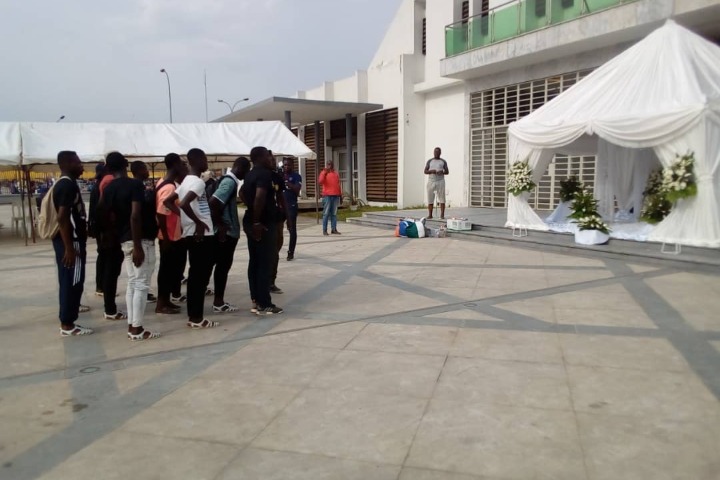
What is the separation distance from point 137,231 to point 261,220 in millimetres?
1232

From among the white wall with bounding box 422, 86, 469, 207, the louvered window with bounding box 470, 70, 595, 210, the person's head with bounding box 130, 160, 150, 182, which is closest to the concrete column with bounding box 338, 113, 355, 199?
the white wall with bounding box 422, 86, 469, 207

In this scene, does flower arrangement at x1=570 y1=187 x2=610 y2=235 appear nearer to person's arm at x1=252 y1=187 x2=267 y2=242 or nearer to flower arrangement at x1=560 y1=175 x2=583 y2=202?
flower arrangement at x1=560 y1=175 x2=583 y2=202

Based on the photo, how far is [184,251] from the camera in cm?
625

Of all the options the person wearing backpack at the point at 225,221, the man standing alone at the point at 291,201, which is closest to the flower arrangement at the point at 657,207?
the man standing alone at the point at 291,201

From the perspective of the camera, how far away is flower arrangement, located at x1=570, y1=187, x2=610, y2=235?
31.9 feet

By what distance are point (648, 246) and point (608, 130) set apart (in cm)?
211

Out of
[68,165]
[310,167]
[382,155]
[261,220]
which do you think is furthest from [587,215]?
[310,167]

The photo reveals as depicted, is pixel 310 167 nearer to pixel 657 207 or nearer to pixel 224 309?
pixel 657 207

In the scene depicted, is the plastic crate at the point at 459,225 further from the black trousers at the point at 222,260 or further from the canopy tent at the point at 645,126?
the black trousers at the point at 222,260

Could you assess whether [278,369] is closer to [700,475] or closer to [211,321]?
[211,321]

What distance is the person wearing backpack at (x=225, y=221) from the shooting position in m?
5.67

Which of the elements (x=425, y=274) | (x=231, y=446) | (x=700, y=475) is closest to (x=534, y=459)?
(x=700, y=475)

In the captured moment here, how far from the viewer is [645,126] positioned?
8.82 meters

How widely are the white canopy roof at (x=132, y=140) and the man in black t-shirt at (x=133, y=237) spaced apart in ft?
27.2
